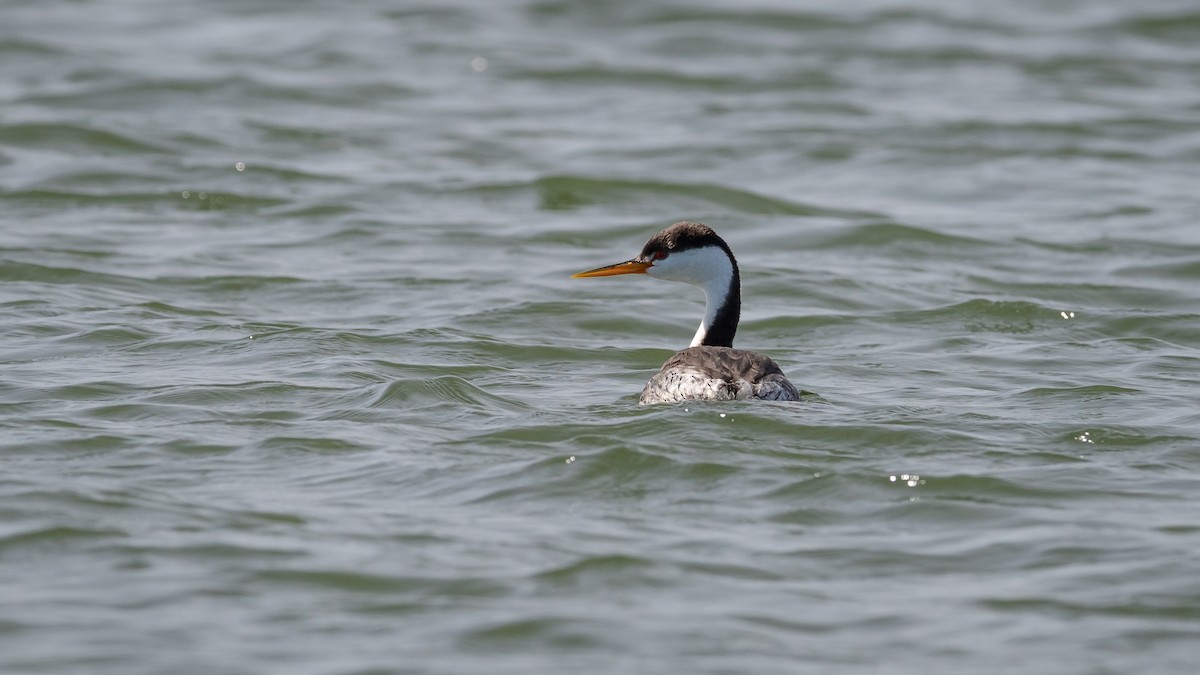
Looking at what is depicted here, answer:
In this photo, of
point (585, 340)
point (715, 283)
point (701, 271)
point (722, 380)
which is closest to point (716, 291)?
point (715, 283)

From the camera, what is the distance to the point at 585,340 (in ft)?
38.5

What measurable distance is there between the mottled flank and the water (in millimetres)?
108

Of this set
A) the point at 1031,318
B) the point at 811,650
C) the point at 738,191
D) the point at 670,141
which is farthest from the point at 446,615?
the point at 670,141

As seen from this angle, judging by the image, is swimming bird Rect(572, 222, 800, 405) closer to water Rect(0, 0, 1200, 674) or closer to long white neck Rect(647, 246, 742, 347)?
long white neck Rect(647, 246, 742, 347)

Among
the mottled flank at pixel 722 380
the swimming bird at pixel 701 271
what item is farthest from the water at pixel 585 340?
the swimming bird at pixel 701 271

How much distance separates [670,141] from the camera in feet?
59.3

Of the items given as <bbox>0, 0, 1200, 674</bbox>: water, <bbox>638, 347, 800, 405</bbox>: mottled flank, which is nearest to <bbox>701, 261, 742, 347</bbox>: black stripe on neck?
<bbox>0, 0, 1200, 674</bbox>: water

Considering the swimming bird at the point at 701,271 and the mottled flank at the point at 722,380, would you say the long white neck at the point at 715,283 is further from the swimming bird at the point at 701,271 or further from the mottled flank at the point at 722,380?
the mottled flank at the point at 722,380

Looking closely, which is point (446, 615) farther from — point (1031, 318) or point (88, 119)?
point (88, 119)

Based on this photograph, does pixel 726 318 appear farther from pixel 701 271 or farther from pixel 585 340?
pixel 585 340

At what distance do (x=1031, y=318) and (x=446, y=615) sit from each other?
684 cm

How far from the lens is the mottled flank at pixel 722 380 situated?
9.03 meters

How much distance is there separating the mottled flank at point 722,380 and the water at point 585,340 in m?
0.11

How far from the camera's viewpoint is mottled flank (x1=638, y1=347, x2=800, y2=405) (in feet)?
29.6
